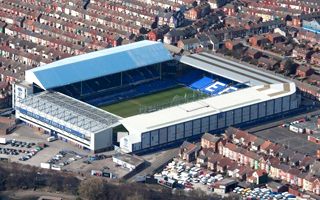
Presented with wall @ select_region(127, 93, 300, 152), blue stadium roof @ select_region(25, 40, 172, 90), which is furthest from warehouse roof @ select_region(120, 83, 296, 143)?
blue stadium roof @ select_region(25, 40, 172, 90)

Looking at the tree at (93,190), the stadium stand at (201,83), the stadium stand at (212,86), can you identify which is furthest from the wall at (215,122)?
the tree at (93,190)

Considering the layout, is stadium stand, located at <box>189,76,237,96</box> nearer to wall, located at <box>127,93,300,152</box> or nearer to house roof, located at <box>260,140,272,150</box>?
wall, located at <box>127,93,300,152</box>

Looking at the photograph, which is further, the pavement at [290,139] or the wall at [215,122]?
the pavement at [290,139]

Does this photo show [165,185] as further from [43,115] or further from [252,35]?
[252,35]

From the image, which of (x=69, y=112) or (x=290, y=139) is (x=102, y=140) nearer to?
(x=69, y=112)

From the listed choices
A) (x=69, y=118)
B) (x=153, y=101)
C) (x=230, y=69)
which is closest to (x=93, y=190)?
(x=69, y=118)

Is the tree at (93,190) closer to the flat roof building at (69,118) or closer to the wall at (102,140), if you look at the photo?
the wall at (102,140)

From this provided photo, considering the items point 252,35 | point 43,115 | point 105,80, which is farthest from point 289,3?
point 43,115
